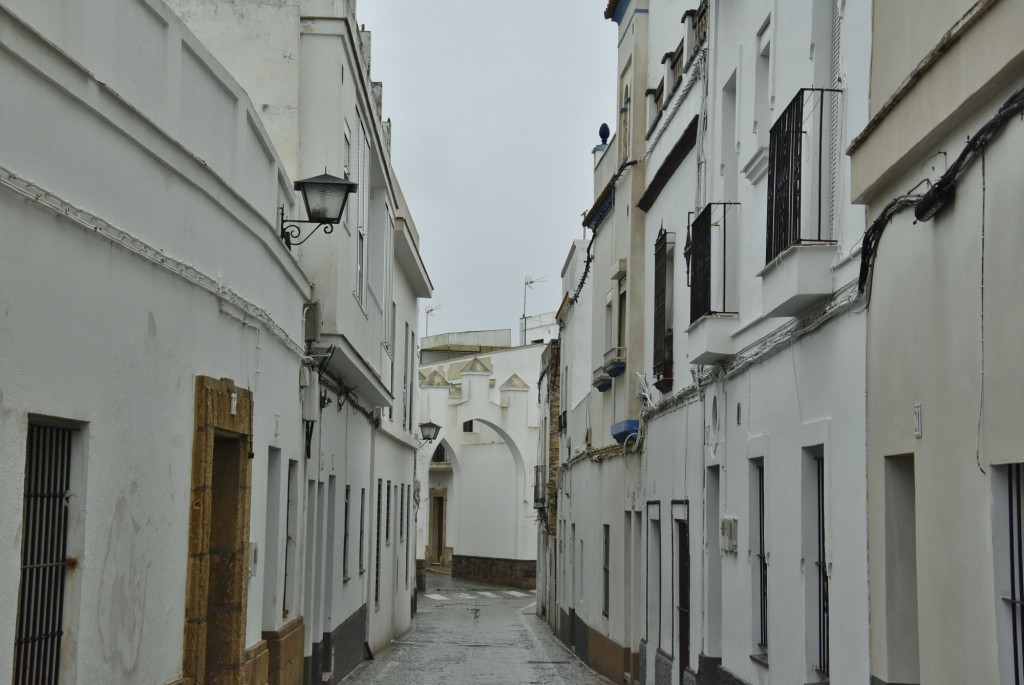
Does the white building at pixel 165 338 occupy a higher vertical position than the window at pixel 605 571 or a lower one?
higher

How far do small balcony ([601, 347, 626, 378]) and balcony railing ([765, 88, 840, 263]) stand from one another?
7.87 m

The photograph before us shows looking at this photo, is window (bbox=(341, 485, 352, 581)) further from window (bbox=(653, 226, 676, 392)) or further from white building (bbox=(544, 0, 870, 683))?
window (bbox=(653, 226, 676, 392))

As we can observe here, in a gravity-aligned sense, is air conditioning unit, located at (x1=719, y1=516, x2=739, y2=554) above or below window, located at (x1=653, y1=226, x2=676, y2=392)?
below

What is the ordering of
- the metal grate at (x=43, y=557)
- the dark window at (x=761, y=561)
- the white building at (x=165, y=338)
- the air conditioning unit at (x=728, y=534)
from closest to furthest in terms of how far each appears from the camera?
1. the white building at (x=165, y=338)
2. the metal grate at (x=43, y=557)
3. the dark window at (x=761, y=561)
4. the air conditioning unit at (x=728, y=534)

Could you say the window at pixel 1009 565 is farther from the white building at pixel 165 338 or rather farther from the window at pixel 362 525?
the window at pixel 362 525

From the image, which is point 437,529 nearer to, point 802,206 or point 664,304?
point 664,304

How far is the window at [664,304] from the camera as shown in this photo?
47.2ft

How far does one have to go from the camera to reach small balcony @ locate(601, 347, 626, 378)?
16719 mm

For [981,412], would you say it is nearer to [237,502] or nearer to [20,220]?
[20,220]

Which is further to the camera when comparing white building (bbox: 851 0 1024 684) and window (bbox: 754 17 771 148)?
window (bbox: 754 17 771 148)

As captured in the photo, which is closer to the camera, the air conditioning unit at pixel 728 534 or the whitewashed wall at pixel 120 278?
the whitewashed wall at pixel 120 278

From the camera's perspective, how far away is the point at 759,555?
33.9 feet

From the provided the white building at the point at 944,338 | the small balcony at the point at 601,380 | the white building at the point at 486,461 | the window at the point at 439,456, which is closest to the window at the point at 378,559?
the small balcony at the point at 601,380

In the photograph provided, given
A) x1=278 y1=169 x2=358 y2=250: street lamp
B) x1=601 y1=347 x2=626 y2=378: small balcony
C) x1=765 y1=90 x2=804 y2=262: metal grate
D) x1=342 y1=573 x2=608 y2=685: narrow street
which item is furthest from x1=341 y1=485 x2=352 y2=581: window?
x1=765 y1=90 x2=804 y2=262: metal grate
